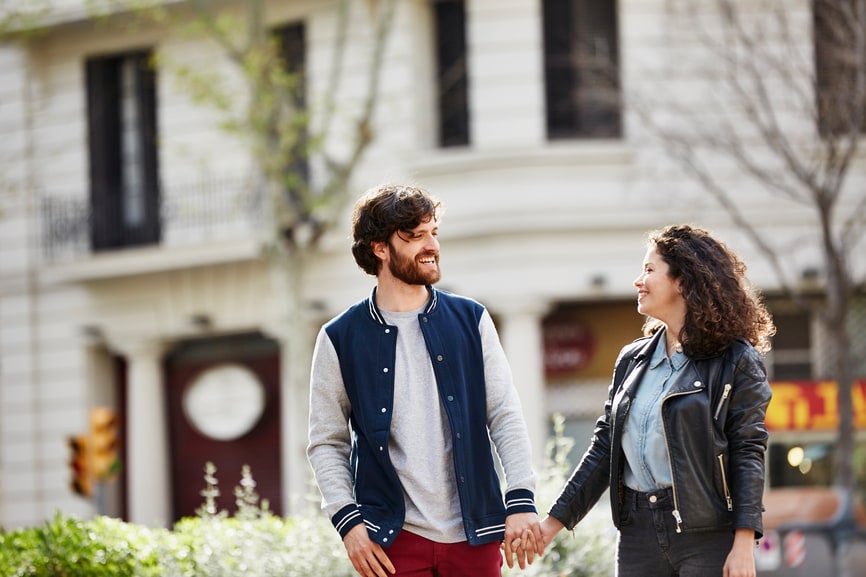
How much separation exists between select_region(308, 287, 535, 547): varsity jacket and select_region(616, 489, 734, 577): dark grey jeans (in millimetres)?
368

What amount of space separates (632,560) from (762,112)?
14.4m

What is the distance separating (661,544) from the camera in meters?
4.97

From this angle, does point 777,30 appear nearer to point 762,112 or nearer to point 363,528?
point 762,112

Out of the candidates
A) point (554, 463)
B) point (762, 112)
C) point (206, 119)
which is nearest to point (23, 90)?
point (206, 119)

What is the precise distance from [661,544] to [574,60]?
14922 millimetres

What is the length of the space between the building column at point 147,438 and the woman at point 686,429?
17.4 metres

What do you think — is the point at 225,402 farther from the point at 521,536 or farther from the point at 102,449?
the point at 521,536

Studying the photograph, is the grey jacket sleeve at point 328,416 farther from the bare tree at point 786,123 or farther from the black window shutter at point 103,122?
the black window shutter at point 103,122

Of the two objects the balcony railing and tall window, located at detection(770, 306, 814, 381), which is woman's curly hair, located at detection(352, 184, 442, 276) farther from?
the balcony railing

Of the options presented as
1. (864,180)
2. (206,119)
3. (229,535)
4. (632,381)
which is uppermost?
(206,119)

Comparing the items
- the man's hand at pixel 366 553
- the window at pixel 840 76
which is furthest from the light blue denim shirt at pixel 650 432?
the window at pixel 840 76

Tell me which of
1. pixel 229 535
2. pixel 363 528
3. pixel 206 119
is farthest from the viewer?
pixel 206 119

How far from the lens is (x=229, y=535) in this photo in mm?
7129

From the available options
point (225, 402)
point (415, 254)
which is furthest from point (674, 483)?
point (225, 402)
